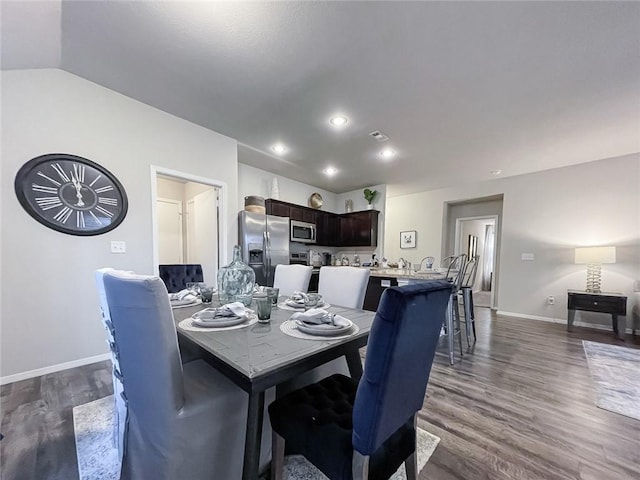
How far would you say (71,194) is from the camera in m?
2.24

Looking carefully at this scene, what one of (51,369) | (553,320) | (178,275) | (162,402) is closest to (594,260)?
(553,320)

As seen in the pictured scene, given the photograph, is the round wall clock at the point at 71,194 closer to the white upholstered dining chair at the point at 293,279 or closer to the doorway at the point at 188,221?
the doorway at the point at 188,221

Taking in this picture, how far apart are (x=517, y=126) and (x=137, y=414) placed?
4186 mm

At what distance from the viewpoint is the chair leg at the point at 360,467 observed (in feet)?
2.42

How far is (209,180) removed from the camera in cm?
321

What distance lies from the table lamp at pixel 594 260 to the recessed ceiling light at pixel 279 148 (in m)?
4.90

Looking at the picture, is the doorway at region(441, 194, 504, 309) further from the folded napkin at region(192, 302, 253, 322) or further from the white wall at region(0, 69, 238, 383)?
the white wall at region(0, 69, 238, 383)

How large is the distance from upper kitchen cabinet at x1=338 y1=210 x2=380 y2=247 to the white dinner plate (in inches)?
171

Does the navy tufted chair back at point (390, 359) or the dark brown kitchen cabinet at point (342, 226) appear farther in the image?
the dark brown kitchen cabinet at point (342, 226)

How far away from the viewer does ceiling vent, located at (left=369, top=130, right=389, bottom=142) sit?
3089 millimetres

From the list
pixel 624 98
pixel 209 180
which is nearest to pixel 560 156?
pixel 624 98

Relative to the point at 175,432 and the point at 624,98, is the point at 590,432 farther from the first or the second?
the point at 624,98

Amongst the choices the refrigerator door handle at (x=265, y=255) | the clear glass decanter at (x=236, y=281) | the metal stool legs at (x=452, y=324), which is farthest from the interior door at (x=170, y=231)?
the metal stool legs at (x=452, y=324)

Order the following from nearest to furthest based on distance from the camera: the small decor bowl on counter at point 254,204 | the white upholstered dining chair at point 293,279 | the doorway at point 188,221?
the white upholstered dining chair at point 293,279 < the doorway at point 188,221 < the small decor bowl on counter at point 254,204
